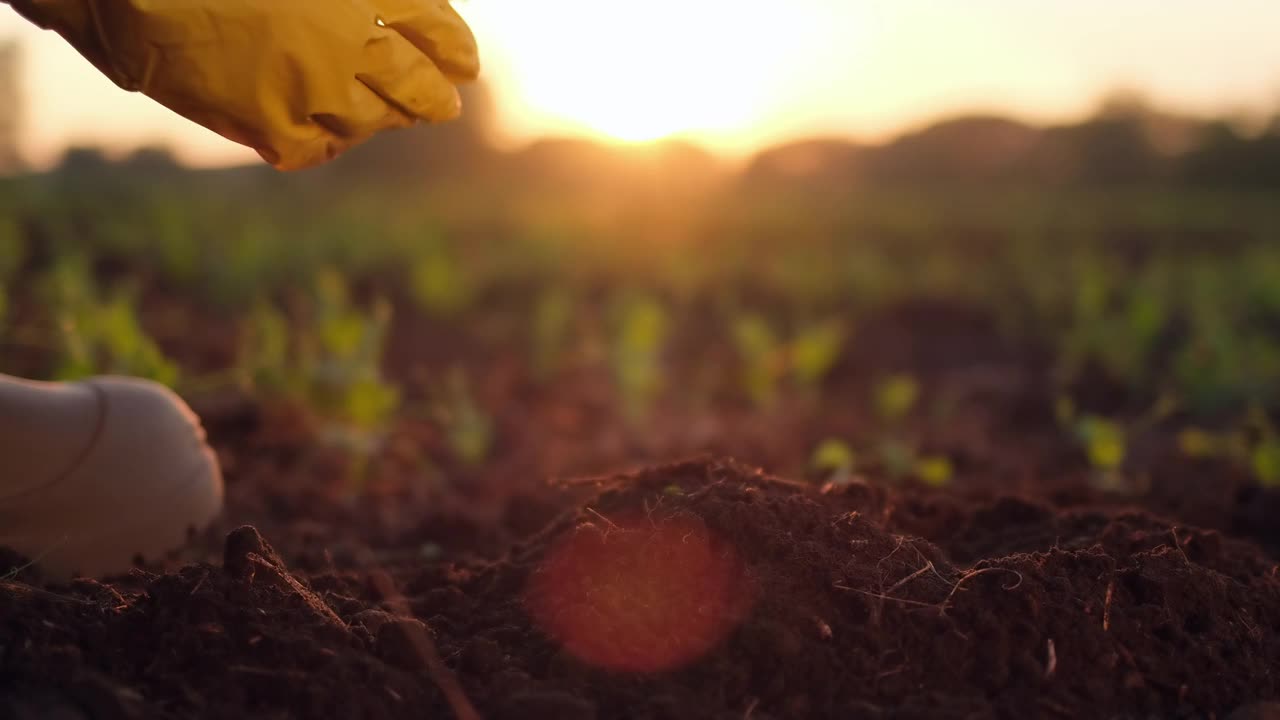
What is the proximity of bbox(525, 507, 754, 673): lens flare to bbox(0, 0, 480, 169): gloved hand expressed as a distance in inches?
33.2

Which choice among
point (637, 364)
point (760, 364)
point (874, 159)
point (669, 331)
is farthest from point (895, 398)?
point (874, 159)

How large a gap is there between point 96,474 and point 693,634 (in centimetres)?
123

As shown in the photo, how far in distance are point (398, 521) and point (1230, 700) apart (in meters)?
2.07

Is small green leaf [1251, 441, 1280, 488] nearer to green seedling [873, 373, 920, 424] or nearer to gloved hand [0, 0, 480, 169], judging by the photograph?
green seedling [873, 373, 920, 424]

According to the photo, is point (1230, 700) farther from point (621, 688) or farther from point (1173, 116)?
point (1173, 116)

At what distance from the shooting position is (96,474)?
75.0 inches

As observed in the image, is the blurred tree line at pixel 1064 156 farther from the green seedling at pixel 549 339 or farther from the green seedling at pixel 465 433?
the green seedling at pixel 465 433

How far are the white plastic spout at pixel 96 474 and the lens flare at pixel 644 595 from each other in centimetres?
86


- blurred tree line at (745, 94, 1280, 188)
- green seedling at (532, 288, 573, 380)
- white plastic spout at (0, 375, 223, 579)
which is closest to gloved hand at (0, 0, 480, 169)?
white plastic spout at (0, 375, 223, 579)

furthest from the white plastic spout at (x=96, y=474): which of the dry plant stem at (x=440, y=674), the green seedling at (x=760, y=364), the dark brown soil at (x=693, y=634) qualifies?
the green seedling at (x=760, y=364)

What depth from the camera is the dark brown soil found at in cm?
129

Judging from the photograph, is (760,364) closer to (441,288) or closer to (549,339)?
(549,339)

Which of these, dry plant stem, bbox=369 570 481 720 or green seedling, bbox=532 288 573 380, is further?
green seedling, bbox=532 288 573 380

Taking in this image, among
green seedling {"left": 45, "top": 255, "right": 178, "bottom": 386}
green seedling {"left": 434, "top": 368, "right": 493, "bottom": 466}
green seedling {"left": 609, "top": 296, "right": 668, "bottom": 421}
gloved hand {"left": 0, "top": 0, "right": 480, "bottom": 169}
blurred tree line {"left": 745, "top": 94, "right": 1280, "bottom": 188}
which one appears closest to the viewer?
gloved hand {"left": 0, "top": 0, "right": 480, "bottom": 169}
